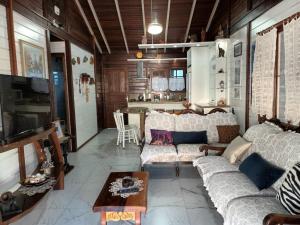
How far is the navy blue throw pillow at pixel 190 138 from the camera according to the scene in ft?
12.7

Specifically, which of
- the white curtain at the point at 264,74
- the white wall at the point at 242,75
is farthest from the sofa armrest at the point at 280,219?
the white wall at the point at 242,75

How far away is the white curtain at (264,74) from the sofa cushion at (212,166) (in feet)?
3.12

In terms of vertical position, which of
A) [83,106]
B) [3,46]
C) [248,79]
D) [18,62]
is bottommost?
[83,106]

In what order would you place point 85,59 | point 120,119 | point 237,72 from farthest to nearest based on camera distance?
1. point 85,59
2. point 120,119
3. point 237,72

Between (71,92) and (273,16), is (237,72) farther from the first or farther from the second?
(71,92)

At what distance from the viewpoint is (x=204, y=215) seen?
257 centimetres

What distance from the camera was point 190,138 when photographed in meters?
3.88

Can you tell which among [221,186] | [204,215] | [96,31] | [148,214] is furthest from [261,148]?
[96,31]

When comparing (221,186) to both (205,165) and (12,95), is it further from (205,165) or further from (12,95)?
(12,95)

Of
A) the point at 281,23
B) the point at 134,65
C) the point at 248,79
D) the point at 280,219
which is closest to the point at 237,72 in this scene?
the point at 248,79

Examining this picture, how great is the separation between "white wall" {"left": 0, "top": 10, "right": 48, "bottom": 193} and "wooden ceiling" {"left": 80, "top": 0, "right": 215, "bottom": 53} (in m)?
2.29

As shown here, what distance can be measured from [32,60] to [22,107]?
129 cm

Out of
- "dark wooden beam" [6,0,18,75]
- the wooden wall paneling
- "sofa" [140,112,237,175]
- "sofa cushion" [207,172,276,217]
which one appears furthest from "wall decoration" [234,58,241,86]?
Answer: "dark wooden beam" [6,0,18,75]

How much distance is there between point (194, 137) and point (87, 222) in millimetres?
2120
